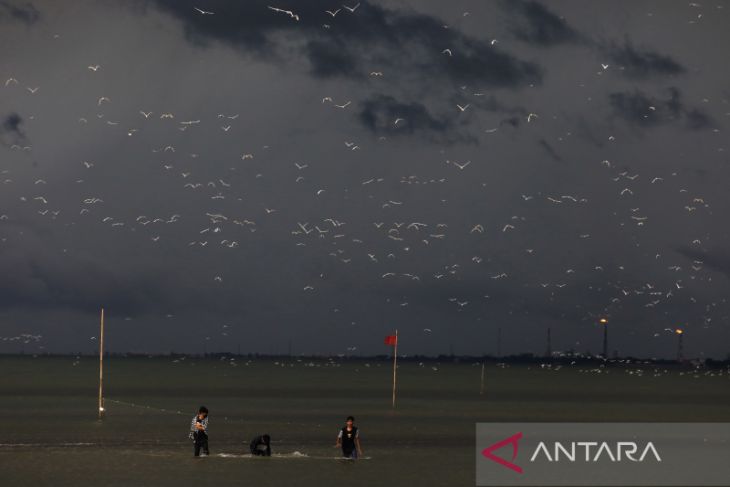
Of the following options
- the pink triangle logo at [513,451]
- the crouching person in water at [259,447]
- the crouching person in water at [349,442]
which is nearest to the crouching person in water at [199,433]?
the crouching person in water at [259,447]

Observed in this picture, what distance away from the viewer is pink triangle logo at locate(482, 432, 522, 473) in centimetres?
4038

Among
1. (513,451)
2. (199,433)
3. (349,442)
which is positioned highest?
(199,433)

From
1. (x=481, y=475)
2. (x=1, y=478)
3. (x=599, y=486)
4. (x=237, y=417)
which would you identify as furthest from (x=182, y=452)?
(x=237, y=417)

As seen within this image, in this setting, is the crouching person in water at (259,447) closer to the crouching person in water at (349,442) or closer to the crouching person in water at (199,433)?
the crouching person in water at (199,433)

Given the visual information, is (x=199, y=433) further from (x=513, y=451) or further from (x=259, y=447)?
(x=513, y=451)

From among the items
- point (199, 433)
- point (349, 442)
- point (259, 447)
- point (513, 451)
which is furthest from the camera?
point (513, 451)

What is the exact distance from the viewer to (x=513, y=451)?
46312mm

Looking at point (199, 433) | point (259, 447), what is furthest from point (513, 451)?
point (199, 433)

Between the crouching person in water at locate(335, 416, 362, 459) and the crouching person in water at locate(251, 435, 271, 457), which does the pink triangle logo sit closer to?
the crouching person in water at locate(335, 416, 362, 459)

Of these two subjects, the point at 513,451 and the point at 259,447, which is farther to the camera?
the point at 513,451

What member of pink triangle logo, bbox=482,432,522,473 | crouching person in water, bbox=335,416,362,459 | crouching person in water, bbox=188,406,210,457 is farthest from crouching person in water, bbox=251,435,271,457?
pink triangle logo, bbox=482,432,522,473

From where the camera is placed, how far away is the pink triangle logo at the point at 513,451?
40375 mm

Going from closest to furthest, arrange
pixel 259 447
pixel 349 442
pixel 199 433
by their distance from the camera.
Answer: pixel 349 442, pixel 199 433, pixel 259 447

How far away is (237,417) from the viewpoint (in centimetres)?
7094
